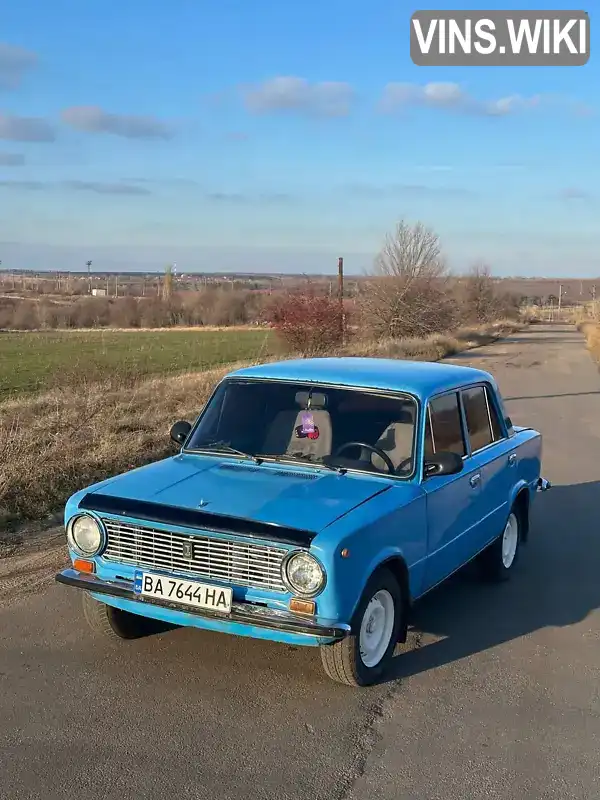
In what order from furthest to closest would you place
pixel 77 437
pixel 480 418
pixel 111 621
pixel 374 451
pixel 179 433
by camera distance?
pixel 77 437 < pixel 480 418 < pixel 179 433 < pixel 374 451 < pixel 111 621

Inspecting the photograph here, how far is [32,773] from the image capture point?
3.48 meters

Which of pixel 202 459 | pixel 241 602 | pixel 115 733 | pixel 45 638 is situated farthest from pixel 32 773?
pixel 202 459

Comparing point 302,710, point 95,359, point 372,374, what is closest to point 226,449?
point 372,374

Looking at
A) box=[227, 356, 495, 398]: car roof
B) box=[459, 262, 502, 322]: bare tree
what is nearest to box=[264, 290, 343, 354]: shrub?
box=[227, 356, 495, 398]: car roof

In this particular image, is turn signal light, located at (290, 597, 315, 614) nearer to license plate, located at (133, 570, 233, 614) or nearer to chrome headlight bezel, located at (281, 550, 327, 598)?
chrome headlight bezel, located at (281, 550, 327, 598)

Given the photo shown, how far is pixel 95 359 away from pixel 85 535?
1501cm

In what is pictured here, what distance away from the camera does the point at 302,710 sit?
162 inches

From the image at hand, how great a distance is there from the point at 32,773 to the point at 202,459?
2297 millimetres

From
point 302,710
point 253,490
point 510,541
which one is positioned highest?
point 253,490

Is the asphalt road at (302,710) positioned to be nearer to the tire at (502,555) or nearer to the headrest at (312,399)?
the tire at (502,555)

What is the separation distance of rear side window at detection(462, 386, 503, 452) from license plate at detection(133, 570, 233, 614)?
8.13ft

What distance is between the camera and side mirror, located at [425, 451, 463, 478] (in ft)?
16.3

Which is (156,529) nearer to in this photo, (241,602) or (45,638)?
(241,602)

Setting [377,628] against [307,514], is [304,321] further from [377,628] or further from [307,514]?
[307,514]
